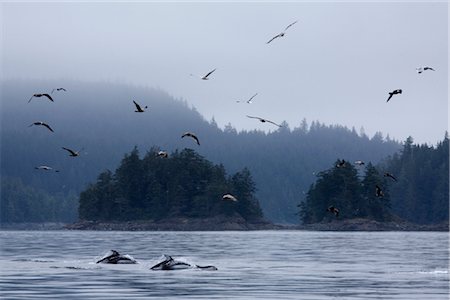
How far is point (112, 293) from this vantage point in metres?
48.4

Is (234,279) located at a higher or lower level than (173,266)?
lower

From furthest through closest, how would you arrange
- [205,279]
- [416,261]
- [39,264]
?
[416,261] < [39,264] < [205,279]

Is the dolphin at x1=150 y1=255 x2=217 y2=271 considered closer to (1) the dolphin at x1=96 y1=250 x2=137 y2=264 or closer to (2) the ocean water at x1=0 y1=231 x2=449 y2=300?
(2) the ocean water at x1=0 y1=231 x2=449 y2=300

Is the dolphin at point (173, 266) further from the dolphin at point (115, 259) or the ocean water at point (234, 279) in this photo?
the dolphin at point (115, 259)

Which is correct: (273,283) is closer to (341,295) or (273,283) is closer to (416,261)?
(341,295)

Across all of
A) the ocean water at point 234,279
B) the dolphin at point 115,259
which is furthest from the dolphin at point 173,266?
the dolphin at point 115,259

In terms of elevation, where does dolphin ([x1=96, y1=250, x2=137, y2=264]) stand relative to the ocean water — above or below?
above

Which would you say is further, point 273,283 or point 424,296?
point 273,283

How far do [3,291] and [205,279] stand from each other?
1235 centimetres

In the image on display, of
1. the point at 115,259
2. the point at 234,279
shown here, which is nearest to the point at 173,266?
the point at 115,259

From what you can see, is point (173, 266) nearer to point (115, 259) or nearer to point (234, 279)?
point (115, 259)

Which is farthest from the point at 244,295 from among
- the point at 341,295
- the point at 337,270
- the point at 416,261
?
the point at 416,261

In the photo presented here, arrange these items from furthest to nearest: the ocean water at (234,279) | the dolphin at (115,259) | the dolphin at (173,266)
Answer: the dolphin at (115,259), the dolphin at (173,266), the ocean water at (234,279)

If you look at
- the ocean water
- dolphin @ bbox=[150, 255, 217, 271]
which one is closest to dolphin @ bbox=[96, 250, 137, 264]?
the ocean water
